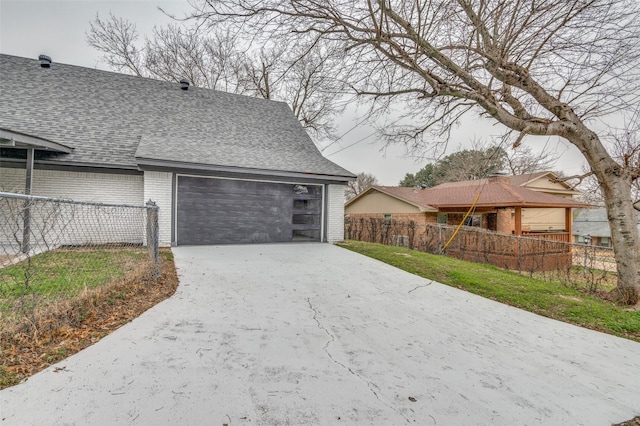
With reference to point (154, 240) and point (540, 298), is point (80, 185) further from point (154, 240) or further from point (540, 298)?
point (540, 298)

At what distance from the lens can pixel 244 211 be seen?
9.08 metres

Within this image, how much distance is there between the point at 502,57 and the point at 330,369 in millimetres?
5559

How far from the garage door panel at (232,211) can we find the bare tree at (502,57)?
4318mm

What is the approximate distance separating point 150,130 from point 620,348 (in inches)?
454

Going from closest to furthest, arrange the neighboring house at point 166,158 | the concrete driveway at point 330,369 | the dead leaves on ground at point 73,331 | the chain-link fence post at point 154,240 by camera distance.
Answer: the concrete driveway at point 330,369, the dead leaves on ground at point 73,331, the chain-link fence post at point 154,240, the neighboring house at point 166,158

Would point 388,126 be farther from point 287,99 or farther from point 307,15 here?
point 287,99

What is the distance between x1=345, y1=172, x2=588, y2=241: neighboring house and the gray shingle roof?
794cm

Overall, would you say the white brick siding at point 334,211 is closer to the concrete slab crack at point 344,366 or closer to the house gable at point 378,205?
the concrete slab crack at point 344,366

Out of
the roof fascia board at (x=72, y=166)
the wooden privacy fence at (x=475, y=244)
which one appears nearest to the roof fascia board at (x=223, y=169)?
the roof fascia board at (x=72, y=166)

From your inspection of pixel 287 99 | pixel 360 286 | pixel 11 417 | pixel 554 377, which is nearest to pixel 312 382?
pixel 11 417

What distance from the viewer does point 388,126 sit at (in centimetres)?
744

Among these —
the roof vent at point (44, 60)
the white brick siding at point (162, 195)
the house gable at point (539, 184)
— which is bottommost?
the white brick siding at point (162, 195)

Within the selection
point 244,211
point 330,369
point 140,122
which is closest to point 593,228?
point 244,211

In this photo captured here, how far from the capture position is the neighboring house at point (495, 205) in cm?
1416
